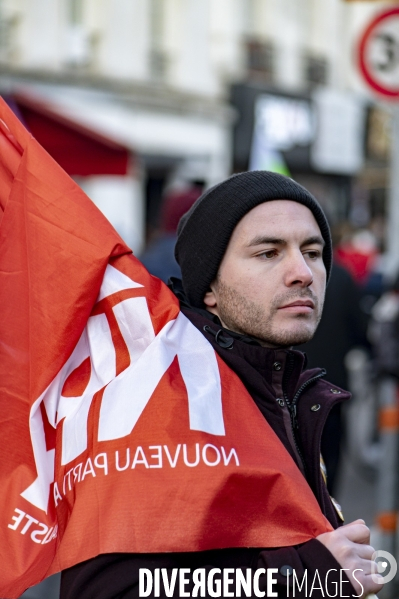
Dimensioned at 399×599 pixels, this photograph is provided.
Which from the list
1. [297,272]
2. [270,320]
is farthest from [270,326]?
[297,272]

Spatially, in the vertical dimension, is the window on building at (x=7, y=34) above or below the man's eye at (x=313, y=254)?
above

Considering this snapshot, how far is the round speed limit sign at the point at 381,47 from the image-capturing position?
641cm

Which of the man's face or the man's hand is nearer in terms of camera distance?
the man's hand

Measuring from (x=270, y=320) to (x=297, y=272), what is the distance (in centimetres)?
12

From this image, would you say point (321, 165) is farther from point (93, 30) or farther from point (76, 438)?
point (76, 438)

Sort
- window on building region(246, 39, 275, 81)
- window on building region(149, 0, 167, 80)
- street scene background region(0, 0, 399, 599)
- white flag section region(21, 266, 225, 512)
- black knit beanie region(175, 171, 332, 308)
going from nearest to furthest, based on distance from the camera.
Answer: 1. white flag section region(21, 266, 225, 512)
2. black knit beanie region(175, 171, 332, 308)
3. street scene background region(0, 0, 399, 599)
4. window on building region(149, 0, 167, 80)
5. window on building region(246, 39, 275, 81)

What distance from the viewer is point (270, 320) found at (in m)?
2.26

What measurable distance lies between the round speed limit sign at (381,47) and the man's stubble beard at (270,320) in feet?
14.2

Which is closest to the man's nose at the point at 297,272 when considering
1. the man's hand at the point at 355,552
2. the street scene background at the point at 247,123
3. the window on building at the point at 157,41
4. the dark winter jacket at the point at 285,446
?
the dark winter jacket at the point at 285,446

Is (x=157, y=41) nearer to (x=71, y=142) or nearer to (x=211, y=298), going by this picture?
(x=71, y=142)

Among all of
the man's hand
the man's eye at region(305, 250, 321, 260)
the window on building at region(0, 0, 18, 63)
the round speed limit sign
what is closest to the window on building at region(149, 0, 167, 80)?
the window on building at region(0, 0, 18, 63)

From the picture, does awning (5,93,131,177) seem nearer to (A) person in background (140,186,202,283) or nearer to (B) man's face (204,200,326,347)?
(A) person in background (140,186,202,283)

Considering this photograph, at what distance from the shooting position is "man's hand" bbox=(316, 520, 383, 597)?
199cm

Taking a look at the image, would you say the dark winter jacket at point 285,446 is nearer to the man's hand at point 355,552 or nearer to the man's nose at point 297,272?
the man's hand at point 355,552
